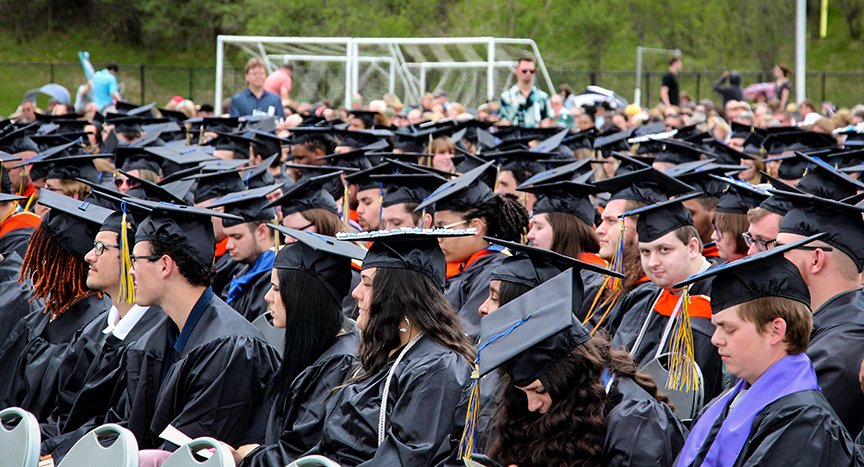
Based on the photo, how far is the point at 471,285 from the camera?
482cm

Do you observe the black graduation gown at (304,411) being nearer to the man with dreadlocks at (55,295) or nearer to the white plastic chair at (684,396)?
the white plastic chair at (684,396)

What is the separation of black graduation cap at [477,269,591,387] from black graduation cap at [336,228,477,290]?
53 centimetres

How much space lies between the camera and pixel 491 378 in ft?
10.4

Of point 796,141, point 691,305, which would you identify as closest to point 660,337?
point 691,305

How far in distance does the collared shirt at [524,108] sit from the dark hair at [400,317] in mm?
7254

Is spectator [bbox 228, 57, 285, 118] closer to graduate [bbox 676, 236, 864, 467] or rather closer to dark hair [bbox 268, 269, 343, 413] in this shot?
dark hair [bbox 268, 269, 343, 413]

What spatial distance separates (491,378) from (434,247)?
22.1 inches

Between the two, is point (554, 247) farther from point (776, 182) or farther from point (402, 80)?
point (402, 80)

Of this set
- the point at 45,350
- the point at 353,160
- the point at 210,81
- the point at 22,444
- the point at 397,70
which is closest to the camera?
the point at 22,444

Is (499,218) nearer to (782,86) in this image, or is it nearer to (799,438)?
(799,438)

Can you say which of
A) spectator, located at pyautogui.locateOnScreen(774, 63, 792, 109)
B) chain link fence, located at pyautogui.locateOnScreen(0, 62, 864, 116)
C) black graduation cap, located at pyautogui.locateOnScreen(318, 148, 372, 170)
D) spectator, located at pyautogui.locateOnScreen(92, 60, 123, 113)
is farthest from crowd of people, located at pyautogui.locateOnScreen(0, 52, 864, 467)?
chain link fence, located at pyautogui.locateOnScreen(0, 62, 864, 116)

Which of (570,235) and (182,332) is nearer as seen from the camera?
(182,332)

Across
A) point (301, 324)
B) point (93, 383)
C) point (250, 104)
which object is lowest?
point (93, 383)

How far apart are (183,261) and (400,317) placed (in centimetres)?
114
